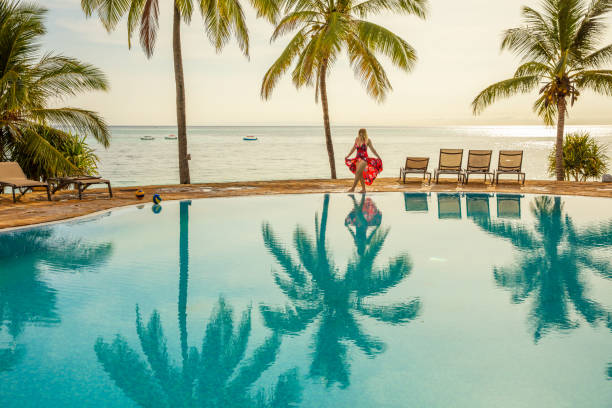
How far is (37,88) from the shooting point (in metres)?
12.4

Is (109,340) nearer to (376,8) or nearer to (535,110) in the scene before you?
(376,8)

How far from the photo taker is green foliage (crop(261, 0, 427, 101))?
1426 cm

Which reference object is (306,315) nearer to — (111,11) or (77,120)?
(77,120)

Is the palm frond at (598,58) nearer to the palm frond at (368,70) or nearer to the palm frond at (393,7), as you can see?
the palm frond at (393,7)

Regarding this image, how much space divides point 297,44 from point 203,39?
2763mm

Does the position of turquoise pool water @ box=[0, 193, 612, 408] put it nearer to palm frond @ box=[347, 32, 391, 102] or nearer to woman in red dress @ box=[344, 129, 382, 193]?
woman in red dress @ box=[344, 129, 382, 193]

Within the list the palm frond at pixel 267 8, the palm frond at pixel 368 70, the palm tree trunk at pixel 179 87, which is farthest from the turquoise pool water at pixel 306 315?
the palm frond at pixel 267 8

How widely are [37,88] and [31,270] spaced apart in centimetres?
773

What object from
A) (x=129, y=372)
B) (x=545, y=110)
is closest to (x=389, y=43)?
(x=545, y=110)

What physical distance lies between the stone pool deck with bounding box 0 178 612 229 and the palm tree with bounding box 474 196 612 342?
3.11 metres

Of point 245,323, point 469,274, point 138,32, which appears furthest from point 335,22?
point 245,323

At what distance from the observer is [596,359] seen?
12.8 feet

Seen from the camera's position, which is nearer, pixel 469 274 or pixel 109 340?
pixel 109 340

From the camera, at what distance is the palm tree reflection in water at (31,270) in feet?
15.2
